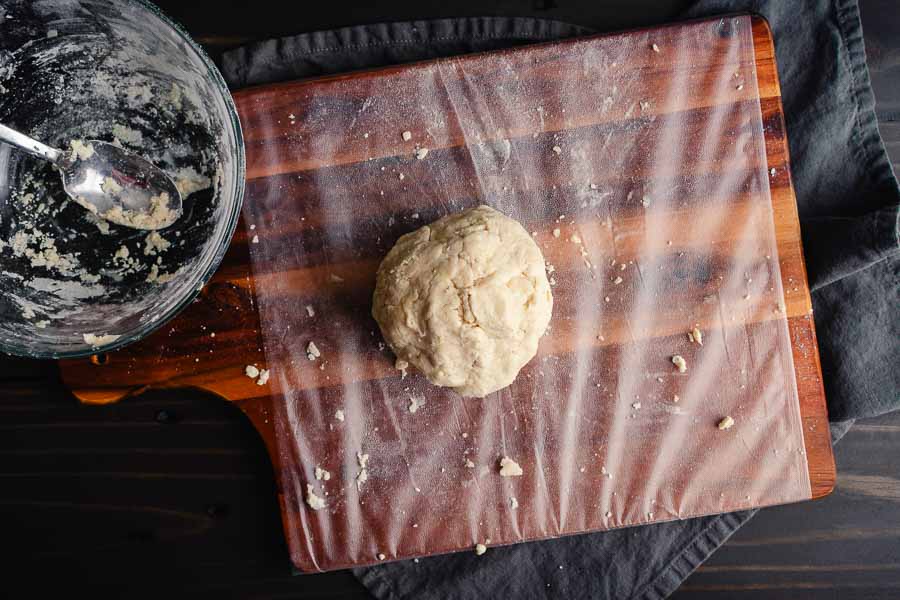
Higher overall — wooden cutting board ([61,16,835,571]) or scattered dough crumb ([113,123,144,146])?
scattered dough crumb ([113,123,144,146])

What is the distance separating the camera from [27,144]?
134 centimetres

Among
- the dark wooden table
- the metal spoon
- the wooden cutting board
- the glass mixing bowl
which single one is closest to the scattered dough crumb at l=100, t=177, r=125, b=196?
the metal spoon

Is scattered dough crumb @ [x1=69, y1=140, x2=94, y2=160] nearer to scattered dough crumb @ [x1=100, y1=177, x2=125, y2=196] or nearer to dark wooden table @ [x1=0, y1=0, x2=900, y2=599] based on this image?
scattered dough crumb @ [x1=100, y1=177, x2=125, y2=196]

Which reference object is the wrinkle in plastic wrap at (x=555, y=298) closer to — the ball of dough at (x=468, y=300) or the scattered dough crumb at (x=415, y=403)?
the scattered dough crumb at (x=415, y=403)

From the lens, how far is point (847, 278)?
5.55ft

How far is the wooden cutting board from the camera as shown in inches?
64.2

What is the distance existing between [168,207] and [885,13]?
1.93 metres

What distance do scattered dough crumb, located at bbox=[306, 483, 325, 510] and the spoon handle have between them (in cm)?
95

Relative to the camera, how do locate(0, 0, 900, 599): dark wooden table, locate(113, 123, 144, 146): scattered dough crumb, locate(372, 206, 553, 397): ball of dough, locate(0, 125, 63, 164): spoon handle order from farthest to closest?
locate(0, 0, 900, 599): dark wooden table → locate(113, 123, 144, 146): scattered dough crumb → locate(372, 206, 553, 397): ball of dough → locate(0, 125, 63, 164): spoon handle

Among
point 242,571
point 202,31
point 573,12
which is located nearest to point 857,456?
point 573,12

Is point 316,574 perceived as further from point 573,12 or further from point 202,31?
point 573,12

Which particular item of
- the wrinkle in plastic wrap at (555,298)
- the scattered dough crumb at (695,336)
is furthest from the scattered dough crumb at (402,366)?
the scattered dough crumb at (695,336)

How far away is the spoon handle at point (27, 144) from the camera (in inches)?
50.7

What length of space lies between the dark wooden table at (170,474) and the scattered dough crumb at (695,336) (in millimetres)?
751
